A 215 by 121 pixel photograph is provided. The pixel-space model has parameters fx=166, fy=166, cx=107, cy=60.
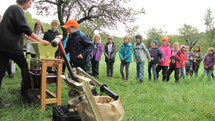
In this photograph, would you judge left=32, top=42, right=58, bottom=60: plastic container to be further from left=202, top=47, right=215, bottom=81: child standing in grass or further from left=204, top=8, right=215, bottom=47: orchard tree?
left=204, top=8, right=215, bottom=47: orchard tree

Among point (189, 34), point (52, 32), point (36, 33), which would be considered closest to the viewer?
point (52, 32)

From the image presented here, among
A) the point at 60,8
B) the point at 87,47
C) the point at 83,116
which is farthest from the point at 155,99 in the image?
the point at 60,8

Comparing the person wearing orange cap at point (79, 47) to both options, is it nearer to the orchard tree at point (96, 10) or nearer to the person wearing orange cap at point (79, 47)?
the person wearing orange cap at point (79, 47)

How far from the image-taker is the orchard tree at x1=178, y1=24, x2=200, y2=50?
4424 cm

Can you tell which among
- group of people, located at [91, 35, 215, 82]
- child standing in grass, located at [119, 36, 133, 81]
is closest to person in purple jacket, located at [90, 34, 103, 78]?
group of people, located at [91, 35, 215, 82]

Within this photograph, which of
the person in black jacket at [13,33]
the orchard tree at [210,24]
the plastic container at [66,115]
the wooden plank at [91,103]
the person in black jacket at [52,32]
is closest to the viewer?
the wooden plank at [91,103]

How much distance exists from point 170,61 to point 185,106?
3534mm

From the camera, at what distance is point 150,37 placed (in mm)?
51281

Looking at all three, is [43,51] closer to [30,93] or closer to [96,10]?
[30,93]

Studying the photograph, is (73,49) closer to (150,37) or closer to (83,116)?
(83,116)

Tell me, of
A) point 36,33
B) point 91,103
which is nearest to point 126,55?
point 36,33

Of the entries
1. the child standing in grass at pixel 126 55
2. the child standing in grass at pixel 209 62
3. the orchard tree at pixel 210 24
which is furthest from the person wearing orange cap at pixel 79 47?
the orchard tree at pixel 210 24

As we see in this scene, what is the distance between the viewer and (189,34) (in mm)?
45625

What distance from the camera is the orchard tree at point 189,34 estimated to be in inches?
1742
